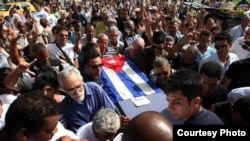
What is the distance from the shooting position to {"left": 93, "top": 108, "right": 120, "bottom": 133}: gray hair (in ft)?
8.38

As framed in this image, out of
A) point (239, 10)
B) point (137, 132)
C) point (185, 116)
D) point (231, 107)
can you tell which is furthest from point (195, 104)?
point (239, 10)

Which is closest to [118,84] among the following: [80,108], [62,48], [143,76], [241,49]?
[143,76]

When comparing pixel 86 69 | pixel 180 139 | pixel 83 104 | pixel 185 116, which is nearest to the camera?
pixel 180 139

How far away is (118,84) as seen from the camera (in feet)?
12.7

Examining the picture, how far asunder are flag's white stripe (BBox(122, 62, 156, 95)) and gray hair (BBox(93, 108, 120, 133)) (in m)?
1.09

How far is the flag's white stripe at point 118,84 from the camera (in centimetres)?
362

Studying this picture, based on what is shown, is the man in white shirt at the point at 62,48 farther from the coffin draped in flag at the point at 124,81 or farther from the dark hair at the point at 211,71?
the dark hair at the point at 211,71

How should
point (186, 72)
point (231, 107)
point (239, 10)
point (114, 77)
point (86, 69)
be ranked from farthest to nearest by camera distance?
point (239, 10) → point (114, 77) → point (86, 69) → point (231, 107) → point (186, 72)

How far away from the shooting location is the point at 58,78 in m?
3.09

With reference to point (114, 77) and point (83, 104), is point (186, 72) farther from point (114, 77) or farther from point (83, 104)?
point (114, 77)

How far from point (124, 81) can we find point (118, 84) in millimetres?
156

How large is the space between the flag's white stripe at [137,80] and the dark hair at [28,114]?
1.88 m

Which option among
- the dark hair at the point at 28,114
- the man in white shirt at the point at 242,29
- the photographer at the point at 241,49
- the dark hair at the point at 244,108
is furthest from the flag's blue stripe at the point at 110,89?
the man in white shirt at the point at 242,29

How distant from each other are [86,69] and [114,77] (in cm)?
47
